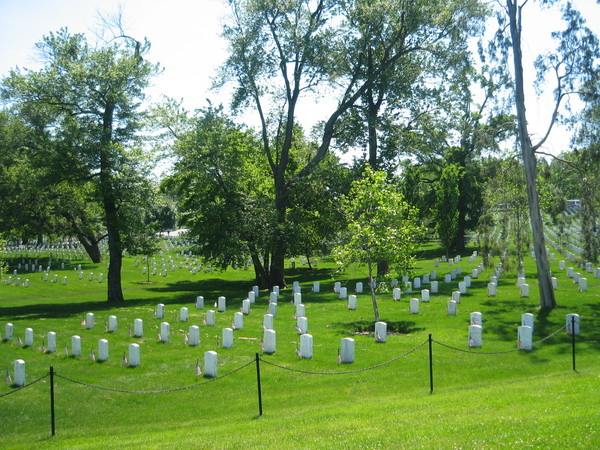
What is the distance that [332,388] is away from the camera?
1273 cm

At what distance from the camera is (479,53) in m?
23.2

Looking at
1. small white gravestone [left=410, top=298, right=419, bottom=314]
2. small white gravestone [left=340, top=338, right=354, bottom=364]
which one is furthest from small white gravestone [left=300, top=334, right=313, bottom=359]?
small white gravestone [left=410, top=298, right=419, bottom=314]

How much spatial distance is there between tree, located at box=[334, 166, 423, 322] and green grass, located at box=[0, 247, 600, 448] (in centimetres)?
239

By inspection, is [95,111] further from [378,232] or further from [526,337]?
[526,337]

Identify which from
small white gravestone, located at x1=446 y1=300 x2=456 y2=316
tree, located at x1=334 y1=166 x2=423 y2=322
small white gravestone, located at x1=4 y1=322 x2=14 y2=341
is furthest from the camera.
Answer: small white gravestone, located at x1=446 y1=300 x2=456 y2=316

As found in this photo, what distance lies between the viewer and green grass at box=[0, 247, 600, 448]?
8430 mm

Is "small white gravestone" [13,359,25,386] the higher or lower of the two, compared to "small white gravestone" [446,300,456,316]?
lower

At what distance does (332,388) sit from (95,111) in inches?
927

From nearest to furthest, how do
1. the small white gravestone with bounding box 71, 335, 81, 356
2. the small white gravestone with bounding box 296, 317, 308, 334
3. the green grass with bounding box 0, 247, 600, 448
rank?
the green grass with bounding box 0, 247, 600, 448
the small white gravestone with bounding box 71, 335, 81, 356
the small white gravestone with bounding box 296, 317, 308, 334

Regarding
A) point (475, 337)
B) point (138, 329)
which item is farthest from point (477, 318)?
→ point (138, 329)

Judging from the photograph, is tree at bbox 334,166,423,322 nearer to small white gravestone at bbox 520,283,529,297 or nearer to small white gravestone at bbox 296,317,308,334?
small white gravestone at bbox 296,317,308,334

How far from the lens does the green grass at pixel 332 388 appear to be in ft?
27.7

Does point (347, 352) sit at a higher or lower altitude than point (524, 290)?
lower

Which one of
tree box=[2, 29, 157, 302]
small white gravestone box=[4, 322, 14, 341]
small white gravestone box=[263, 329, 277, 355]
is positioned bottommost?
small white gravestone box=[4, 322, 14, 341]
